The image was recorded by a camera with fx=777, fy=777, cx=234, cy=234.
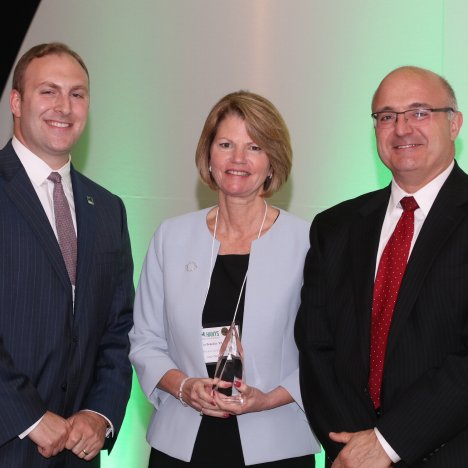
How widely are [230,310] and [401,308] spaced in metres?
0.76

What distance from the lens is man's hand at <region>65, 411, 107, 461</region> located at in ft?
9.97

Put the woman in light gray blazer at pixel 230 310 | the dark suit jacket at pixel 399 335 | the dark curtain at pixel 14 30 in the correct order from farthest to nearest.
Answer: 1. the dark curtain at pixel 14 30
2. the woman in light gray blazer at pixel 230 310
3. the dark suit jacket at pixel 399 335

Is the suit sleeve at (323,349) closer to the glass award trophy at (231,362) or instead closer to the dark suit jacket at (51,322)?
the glass award trophy at (231,362)

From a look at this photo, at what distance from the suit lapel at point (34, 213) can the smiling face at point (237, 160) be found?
2.55 feet

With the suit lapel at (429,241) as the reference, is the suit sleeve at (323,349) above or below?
below

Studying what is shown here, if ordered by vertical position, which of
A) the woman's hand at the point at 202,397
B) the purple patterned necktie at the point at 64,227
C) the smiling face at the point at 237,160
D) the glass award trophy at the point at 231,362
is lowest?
the woman's hand at the point at 202,397

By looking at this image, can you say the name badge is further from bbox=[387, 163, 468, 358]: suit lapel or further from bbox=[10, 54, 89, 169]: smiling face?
bbox=[10, 54, 89, 169]: smiling face

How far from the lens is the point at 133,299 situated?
356cm

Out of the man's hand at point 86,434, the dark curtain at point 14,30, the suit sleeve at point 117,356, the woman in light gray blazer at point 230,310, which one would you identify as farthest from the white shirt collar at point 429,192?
the dark curtain at point 14,30

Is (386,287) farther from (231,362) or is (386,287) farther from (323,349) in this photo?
(231,362)

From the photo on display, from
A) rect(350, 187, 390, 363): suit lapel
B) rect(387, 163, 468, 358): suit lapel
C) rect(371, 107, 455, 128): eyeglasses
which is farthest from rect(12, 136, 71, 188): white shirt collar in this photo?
rect(387, 163, 468, 358): suit lapel

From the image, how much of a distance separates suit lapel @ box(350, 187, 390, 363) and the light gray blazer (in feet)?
1.02

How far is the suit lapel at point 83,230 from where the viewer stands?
3.16 metres

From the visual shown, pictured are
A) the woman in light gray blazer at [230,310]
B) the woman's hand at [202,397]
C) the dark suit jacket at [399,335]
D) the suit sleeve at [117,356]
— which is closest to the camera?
the dark suit jacket at [399,335]
